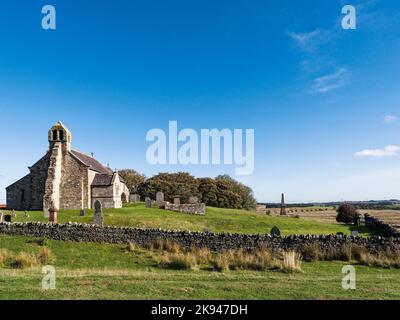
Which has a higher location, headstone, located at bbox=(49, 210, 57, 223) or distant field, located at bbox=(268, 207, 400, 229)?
headstone, located at bbox=(49, 210, 57, 223)

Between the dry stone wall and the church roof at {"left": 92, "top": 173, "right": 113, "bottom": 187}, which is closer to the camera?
the dry stone wall

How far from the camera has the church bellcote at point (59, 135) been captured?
130 feet

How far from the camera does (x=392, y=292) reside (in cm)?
912

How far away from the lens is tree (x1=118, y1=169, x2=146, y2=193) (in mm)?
71619

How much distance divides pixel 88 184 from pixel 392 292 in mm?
34728

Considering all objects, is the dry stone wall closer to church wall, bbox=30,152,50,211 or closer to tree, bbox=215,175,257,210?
church wall, bbox=30,152,50,211

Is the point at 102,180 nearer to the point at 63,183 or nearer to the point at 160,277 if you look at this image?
the point at 63,183

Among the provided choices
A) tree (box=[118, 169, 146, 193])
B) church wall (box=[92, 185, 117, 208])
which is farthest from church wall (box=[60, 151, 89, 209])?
tree (box=[118, 169, 146, 193])

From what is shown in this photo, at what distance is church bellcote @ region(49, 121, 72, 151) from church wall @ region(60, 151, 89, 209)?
4.33ft

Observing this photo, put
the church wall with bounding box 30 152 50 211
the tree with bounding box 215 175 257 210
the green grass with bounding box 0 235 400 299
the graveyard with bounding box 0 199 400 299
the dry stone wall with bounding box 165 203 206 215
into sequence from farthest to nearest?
the tree with bounding box 215 175 257 210 → the church wall with bounding box 30 152 50 211 → the dry stone wall with bounding box 165 203 206 215 → the graveyard with bounding box 0 199 400 299 → the green grass with bounding box 0 235 400 299
